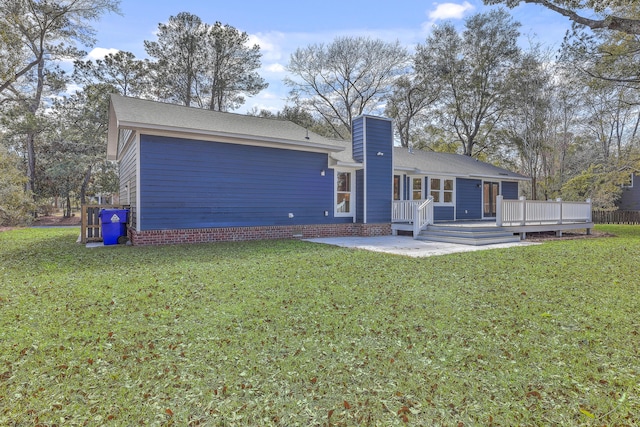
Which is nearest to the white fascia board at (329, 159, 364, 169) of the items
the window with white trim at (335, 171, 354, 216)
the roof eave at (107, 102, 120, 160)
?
the window with white trim at (335, 171, 354, 216)

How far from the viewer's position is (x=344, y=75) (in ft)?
84.9

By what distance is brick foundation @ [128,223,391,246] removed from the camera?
9.08 metres

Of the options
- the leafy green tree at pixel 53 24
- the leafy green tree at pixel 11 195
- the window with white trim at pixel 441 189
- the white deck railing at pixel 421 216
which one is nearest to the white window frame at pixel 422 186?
the window with white trim at pixel 441 189

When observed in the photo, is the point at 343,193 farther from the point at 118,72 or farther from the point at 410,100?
the point at 118,72

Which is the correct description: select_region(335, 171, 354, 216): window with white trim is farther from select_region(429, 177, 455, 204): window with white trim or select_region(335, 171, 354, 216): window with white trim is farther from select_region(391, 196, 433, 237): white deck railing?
select_region(429, 177, 455, 204): window with white trim

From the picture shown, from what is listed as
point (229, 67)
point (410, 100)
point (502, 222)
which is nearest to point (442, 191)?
point (502, 222)

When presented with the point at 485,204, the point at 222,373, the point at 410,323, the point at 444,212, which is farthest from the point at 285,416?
the point at 485,204

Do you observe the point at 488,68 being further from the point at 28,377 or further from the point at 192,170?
the point at 28,377

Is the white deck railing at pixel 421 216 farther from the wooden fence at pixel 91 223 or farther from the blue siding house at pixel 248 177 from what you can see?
the wooden fence at pixel 91 223

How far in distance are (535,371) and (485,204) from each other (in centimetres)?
1641

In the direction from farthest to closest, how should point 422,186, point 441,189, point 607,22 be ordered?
1. point 441,189
2. point 422,186
3. point 607,22

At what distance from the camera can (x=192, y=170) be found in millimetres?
9484

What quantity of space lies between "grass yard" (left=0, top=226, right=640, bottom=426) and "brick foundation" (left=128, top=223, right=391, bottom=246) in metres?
3.28

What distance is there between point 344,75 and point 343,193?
16620mm
